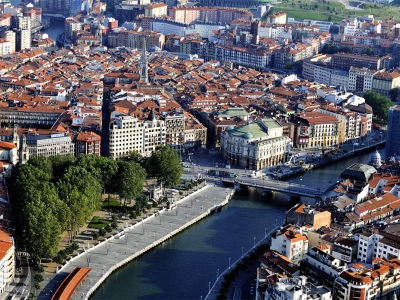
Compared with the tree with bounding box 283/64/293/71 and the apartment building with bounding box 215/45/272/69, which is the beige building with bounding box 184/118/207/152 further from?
the apartment building with bounding box 215/45/272/69

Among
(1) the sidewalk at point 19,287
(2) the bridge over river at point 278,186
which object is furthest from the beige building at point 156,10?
(1) the sidewalk at point 19,287

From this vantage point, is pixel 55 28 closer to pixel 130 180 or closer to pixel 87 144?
pixel 87 144

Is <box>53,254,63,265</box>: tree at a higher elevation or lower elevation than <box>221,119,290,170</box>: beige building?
lower

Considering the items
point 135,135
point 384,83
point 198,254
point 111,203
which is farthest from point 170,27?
point 198,254

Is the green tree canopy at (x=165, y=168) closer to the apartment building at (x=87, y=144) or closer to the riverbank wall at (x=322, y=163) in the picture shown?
the apartment building at (x=87, y=144)

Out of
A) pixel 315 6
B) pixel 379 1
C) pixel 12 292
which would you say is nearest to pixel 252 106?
pixel 12 292

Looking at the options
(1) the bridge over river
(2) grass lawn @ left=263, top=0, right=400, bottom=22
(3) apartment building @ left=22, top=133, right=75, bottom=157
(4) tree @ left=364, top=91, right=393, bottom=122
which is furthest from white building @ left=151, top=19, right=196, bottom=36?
(1) the bridge over river

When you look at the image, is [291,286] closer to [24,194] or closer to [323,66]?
[24,194]
